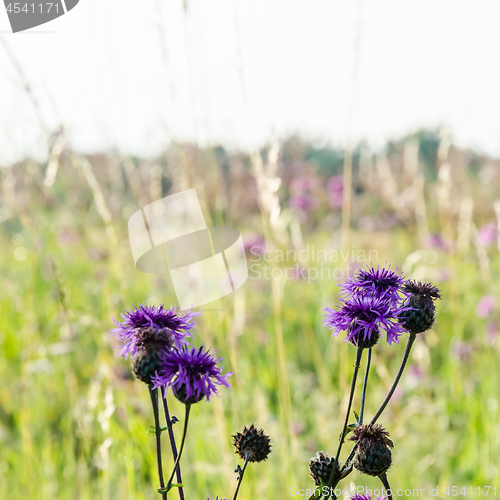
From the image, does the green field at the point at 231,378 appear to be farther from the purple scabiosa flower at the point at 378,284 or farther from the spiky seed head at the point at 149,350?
the purple scabiosa flower at the point at 378,284

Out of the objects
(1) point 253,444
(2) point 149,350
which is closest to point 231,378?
(1) point 253,444

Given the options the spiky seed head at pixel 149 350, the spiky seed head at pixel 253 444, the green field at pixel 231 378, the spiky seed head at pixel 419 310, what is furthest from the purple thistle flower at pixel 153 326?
the green field at pixel 231 378

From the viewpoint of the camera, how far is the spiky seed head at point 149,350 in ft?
1.85

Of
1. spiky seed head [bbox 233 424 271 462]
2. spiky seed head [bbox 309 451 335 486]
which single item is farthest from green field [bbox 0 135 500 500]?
spiky seed head [bbox 309 451 335 486]

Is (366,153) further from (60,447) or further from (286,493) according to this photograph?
(60,447)

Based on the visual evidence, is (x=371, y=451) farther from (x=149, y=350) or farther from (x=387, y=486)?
(x=149, y=350)

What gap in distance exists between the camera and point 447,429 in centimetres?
215

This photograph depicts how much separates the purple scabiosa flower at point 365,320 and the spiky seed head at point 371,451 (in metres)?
0.11

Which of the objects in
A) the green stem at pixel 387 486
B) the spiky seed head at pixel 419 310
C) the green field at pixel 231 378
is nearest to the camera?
the green stem at pixel 387 486

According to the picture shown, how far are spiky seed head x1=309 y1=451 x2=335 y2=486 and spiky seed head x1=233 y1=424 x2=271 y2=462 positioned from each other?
0.07m

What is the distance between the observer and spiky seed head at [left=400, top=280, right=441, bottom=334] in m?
0.62

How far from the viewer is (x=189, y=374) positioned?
0.56 metres

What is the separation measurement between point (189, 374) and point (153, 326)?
87 millimetres

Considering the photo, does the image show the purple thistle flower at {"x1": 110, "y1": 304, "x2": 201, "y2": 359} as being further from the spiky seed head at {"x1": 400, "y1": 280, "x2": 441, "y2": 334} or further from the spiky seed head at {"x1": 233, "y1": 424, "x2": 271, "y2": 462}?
the spiky seed head at {"x1": 400, "y1": 280, "x2": 441, "y2": 334}
